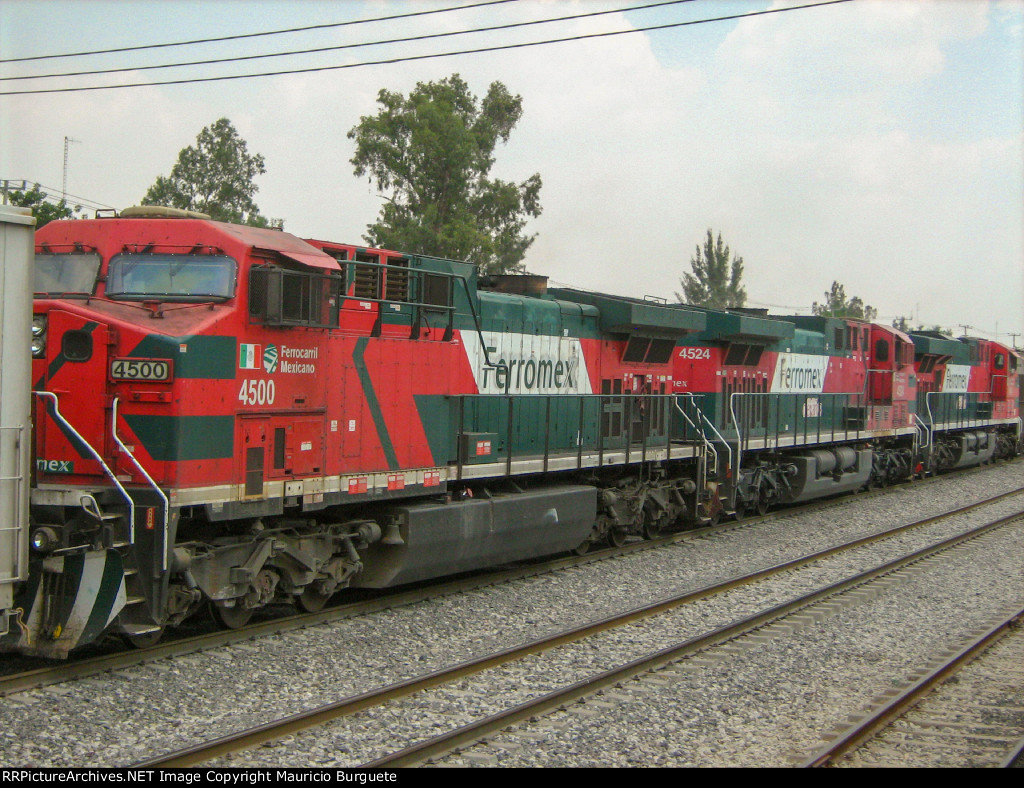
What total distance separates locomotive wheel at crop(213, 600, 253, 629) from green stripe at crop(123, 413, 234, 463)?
148 centimetres

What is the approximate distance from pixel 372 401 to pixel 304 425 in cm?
90

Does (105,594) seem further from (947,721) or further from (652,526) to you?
(652,526)

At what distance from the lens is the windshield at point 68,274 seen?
7.86 m

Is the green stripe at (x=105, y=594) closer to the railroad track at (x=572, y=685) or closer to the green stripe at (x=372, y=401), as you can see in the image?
the railroad track at (x=572, y=685)

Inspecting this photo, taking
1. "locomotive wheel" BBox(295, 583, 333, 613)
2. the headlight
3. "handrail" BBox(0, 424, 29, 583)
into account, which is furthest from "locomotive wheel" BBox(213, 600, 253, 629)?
"handrail" BBox(0, 424, 29, 583)

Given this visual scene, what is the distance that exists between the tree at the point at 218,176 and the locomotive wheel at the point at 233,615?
3423 centimetres

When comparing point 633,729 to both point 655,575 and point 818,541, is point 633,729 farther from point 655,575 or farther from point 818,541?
point 818,541

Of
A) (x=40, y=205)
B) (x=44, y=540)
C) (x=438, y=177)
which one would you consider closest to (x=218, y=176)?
(x=438, y=177)

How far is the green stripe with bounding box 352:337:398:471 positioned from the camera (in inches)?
355

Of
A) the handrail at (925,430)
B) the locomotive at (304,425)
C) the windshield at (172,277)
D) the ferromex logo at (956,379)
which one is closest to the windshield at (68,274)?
the locomotive at (304,425)

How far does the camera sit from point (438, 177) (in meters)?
38.8

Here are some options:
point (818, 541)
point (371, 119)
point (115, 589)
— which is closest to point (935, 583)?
point (818, 541)

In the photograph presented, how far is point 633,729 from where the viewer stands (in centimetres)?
649

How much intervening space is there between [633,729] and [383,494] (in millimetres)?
3654
